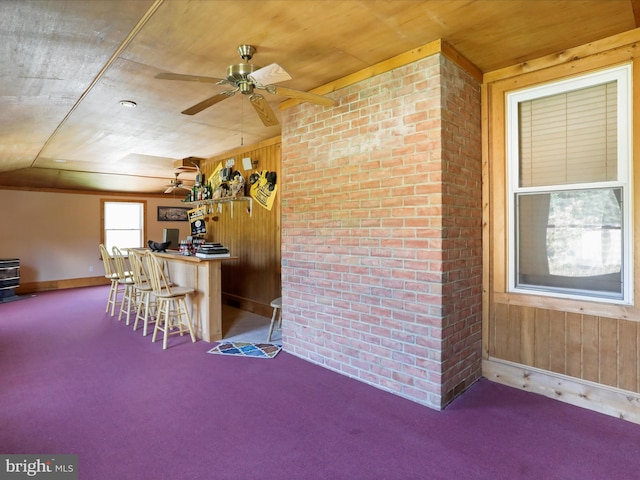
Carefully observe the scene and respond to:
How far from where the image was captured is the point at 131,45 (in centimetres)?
235

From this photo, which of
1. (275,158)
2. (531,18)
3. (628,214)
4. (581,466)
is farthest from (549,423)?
(275,158)

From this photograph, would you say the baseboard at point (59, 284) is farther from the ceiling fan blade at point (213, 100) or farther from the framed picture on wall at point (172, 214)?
the ceiling fan blade at point (213, 100)

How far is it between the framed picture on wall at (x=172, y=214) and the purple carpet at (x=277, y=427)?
6201mm

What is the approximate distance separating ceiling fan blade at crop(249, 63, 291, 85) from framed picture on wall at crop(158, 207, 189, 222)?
7826mm

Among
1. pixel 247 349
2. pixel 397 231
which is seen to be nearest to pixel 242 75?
pixel 397 231

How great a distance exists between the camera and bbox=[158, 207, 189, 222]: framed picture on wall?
9.20m

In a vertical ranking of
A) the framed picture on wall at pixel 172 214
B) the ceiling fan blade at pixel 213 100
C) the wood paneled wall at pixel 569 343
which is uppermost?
the ceiling fan blade at pixel 213 100

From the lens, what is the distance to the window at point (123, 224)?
8.40m

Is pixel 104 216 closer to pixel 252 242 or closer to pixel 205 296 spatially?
pixel 252 242

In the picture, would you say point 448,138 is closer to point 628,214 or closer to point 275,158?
point 628,214

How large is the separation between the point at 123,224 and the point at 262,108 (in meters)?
7.48

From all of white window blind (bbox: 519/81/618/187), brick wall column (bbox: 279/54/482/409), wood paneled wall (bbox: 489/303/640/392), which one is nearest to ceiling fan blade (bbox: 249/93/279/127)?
brick wall column (bbox: 279/54/482/409)

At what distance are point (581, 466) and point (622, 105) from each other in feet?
7.55

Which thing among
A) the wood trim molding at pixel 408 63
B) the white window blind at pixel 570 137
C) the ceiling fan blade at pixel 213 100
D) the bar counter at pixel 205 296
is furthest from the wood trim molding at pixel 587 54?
the bar counter at pixel 205 296
